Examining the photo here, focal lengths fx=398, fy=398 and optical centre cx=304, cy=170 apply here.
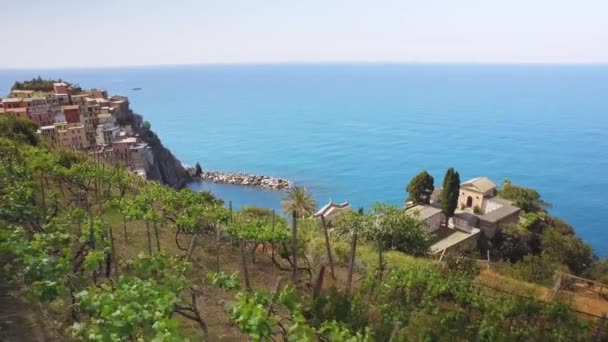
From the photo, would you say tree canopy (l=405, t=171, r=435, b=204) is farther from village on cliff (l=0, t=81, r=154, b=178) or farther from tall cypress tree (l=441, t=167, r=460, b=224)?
village on cliff (l=0, t=81, r=154, b=178)

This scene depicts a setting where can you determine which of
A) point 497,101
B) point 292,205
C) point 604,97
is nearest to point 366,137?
A: point 292,205

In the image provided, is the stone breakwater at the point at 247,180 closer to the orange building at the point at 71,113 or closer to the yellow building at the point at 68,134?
the yellow building at the point at 68,134

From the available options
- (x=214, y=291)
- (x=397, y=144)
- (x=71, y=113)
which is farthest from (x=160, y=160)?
(x=214, y=291)

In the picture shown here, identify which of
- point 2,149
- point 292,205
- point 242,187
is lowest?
point 242,187

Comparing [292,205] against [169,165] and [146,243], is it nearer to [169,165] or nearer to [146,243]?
[146,243]

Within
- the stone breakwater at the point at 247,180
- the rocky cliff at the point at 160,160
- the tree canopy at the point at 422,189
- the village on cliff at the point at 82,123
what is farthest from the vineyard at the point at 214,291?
the stone breakwater at the point at 247,180

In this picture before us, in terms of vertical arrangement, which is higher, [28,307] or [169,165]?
[28,307]
